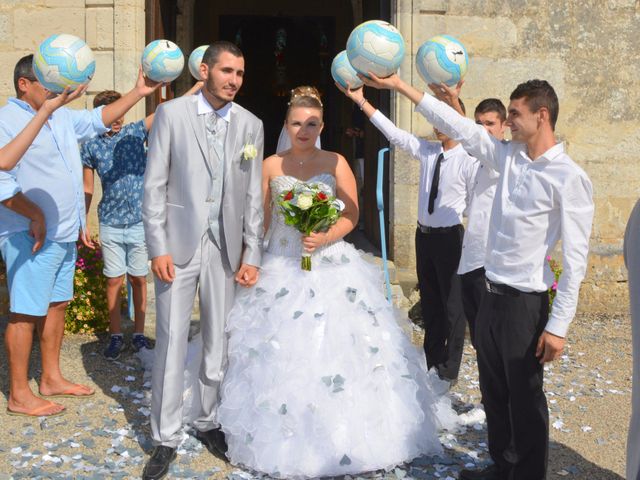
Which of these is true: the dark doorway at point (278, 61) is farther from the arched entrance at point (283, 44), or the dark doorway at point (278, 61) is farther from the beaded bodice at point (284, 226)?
the beaded bodice at point (284, 226)

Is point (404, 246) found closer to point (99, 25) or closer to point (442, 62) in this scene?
point (442, 62)

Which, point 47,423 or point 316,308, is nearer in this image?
point 316,308

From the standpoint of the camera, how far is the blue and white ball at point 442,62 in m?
4.45

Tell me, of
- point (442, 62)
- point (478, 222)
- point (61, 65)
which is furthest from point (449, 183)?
point (61, 65)

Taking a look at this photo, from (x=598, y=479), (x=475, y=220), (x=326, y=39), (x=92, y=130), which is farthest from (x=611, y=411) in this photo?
(x=326, y=39)

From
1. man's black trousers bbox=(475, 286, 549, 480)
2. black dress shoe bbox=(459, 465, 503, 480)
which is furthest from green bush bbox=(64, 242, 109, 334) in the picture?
man's black trousers bbox=(475, 286, 549, 480)

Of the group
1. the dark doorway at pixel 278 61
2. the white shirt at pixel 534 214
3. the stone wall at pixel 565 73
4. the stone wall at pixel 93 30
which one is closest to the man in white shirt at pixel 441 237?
the white shirt at pixel 534 214

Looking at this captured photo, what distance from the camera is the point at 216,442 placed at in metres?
4.56

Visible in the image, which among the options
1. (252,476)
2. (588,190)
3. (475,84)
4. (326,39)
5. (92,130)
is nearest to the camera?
(588,190)

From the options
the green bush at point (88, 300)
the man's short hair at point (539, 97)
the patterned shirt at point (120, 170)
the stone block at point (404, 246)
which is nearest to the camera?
the man's short hair at point (539, 97)

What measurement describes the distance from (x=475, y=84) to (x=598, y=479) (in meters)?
4.82

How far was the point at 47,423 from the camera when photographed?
5.02 m

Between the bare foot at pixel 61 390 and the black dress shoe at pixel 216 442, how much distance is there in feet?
4.30

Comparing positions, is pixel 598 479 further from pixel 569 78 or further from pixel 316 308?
pixel 569 78
